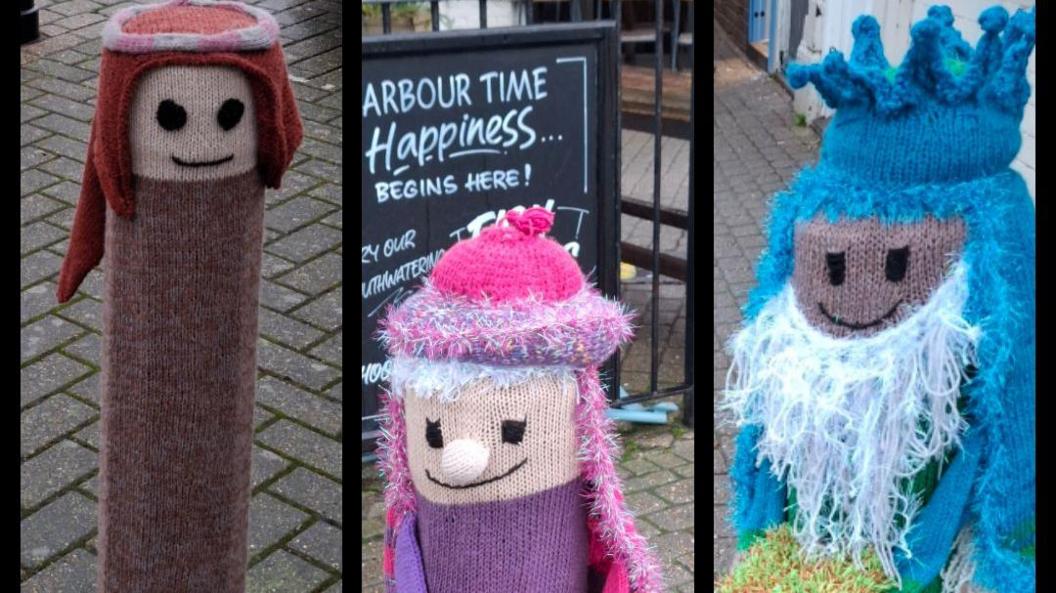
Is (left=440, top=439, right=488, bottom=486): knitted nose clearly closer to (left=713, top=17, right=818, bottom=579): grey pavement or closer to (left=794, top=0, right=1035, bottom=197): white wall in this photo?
(left=713, top=17, right=818, bottom=579): grey pavement

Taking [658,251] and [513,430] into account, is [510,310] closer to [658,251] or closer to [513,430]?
[513,430]

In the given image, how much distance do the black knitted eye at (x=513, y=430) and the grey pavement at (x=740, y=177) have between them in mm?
1863

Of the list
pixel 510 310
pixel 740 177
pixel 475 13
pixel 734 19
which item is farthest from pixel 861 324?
pixel 734 19

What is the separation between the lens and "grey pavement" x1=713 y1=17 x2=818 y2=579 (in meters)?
4.81

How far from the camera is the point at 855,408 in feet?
6.93

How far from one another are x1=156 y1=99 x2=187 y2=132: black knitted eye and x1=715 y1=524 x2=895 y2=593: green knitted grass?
1.28 metres

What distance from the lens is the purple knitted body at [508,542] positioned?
215cm

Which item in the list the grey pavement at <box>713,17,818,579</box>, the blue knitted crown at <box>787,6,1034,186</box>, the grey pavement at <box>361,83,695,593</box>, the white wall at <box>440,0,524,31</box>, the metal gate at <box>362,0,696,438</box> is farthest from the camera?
the white wall at <box>440,0,524,31</box>

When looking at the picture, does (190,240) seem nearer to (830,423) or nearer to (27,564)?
(830,423)

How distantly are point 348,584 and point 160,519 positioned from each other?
0.53 metres

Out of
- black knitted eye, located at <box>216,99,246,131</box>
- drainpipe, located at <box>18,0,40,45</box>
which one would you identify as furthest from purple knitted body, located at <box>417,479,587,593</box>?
drainpipe, located at <box>18,0,40,45</box>

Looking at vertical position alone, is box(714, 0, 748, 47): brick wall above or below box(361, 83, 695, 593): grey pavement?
above

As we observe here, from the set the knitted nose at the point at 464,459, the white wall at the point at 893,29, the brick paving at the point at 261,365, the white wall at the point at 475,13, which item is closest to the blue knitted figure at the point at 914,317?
the knitted nose at the point at 464,459
